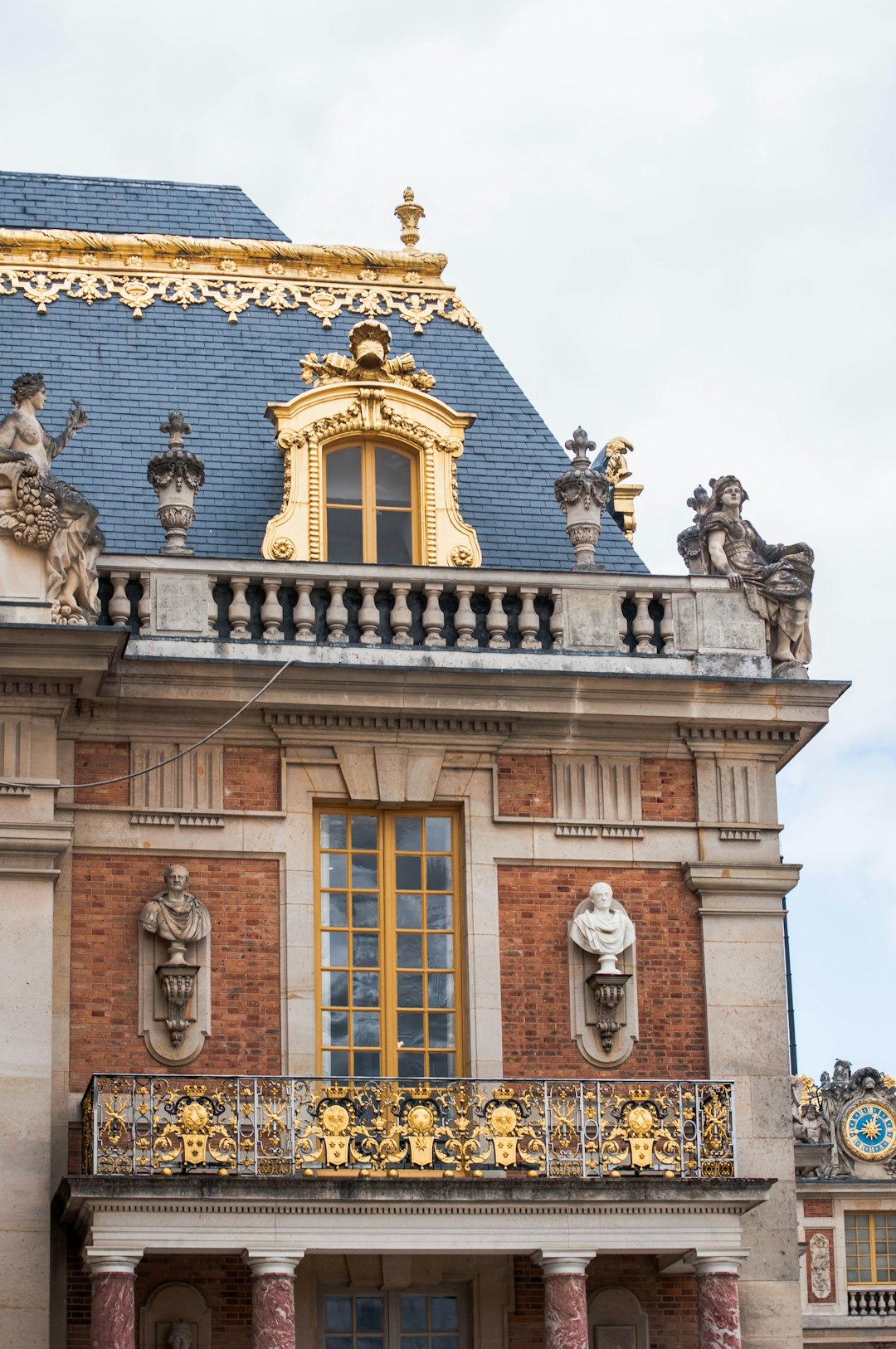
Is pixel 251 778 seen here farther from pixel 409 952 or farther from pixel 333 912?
pixel 409 952

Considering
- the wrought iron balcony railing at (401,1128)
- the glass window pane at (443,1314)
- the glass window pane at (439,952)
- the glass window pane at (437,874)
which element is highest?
the glass window pane at (437,874)

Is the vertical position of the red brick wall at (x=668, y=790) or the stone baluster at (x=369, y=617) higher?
the stone baluster at (x=369, y=617)

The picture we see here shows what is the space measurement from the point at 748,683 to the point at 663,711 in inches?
28.6

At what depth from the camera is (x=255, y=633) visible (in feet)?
77.3

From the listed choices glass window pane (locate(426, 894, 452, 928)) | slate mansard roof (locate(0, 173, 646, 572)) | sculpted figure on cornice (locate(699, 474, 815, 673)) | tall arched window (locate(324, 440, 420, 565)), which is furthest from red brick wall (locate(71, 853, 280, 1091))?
sculpted figure on cornice (locate(699, 474, 815, 673))

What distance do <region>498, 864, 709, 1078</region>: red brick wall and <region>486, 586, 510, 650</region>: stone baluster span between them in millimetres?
1829

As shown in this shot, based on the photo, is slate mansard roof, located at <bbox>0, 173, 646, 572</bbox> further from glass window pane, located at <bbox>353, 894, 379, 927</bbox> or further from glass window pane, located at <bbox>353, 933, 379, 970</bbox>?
glass window pane, located at <bbox>353, 933, 379, 970</bbox>

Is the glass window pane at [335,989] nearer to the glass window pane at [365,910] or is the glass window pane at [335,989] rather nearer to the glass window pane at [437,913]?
the glass window pane at [365,910]

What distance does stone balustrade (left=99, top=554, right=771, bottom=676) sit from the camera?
23.3 metres

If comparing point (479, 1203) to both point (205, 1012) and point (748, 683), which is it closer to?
point (205, 1012)

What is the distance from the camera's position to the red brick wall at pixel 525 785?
23.5 metres

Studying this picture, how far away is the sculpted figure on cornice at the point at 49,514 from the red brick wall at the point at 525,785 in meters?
3.55

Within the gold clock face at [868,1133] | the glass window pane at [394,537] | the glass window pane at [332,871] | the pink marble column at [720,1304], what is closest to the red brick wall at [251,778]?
the glass window pane at [332,871]

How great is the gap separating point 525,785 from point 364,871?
1491mm
